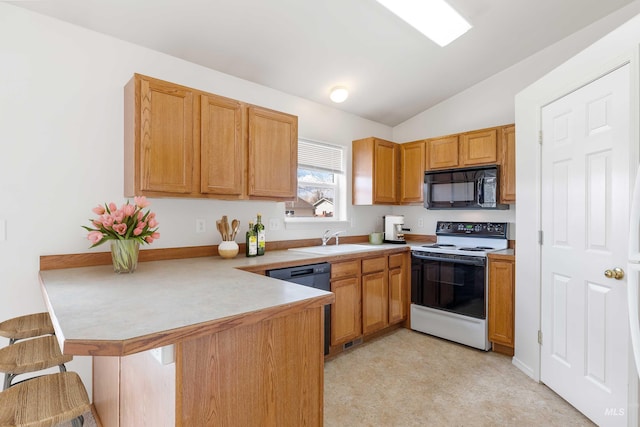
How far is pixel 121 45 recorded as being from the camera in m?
2.27

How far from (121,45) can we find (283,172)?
56.5 inches

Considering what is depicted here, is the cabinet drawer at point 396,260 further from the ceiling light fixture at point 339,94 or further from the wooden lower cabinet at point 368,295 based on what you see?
the ceiling light fixture at point 339,94

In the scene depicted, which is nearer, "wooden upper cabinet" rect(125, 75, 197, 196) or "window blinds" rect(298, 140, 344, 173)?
"wooden upper cabinet" rect(125, 75, 197, 196)

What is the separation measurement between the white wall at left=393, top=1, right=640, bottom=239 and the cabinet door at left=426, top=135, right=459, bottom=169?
38 cm

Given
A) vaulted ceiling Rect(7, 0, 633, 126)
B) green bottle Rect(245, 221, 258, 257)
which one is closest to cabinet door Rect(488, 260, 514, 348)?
vaulted ceiling Rect(7, 0, 633, 126)

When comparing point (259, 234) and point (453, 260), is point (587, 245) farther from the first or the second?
point (259, 234)

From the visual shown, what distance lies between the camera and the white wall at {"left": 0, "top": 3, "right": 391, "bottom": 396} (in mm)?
1908

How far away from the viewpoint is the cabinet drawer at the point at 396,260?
3461mm

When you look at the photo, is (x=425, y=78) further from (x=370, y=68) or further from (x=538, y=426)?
(x=538, y=426)

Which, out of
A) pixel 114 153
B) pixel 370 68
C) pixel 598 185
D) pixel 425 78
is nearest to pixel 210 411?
pixel 114 153

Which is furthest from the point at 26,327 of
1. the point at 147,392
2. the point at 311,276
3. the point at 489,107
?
the point at 489,107

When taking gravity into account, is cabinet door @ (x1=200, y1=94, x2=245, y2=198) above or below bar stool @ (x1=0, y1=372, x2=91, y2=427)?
above

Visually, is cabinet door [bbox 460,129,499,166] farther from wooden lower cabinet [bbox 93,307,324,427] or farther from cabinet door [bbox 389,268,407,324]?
wooden lower cabinet [bbox 93,307,324,427]
